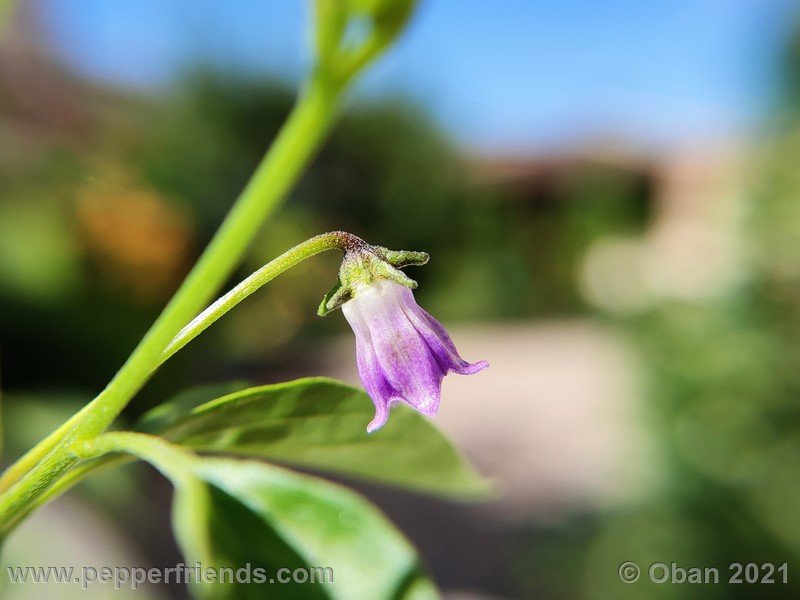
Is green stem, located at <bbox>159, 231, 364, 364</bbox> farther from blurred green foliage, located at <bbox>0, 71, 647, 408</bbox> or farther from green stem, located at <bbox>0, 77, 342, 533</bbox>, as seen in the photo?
blurred green foliage, located at <bbox>0, 71, 647, 408</bbox>

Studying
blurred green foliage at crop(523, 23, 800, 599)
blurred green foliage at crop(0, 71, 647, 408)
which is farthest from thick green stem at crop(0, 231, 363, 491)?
blurred green foliage at crop(0, 71, 647, 408)

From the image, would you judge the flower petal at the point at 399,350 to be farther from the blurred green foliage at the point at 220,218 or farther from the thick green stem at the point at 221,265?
the blurred green foliage at the point at 220,218

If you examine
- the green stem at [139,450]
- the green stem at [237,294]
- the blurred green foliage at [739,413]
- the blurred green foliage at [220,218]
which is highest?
the blurred green foliage at [220,218]

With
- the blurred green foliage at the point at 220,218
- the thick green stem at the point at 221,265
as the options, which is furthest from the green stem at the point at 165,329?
the blurred green foliage at the point at 220,218

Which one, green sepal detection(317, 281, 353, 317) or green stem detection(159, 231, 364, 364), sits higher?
green sepal detection(317, 281, 353, 317)

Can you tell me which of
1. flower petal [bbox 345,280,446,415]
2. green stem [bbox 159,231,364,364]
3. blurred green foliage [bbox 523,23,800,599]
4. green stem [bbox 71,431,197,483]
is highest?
blurred green foliage [bbox 523,23,800,599]

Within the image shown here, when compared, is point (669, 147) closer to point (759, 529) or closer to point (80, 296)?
point (80, 296)

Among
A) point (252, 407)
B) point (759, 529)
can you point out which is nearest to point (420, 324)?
point (252, 407)
